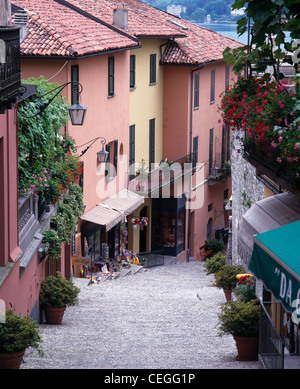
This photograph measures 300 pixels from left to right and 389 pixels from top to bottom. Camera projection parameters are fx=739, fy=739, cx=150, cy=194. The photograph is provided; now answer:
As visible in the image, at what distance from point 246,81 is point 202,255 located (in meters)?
27.7

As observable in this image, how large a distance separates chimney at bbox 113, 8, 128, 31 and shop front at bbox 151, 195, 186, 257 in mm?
8943

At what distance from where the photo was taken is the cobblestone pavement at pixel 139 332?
12.0 m

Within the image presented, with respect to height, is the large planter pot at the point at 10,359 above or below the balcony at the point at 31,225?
below

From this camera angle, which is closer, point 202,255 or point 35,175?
point 35,175

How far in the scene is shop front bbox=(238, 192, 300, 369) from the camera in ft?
24.1

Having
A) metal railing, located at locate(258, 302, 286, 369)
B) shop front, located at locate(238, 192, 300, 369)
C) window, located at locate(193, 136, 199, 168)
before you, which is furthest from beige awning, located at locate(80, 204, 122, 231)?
metal railing, located at locate(258, 302, 286, 369)

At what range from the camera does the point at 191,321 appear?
1686cm

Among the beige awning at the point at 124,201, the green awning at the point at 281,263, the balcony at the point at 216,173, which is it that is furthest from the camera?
the balcony at the point at 216,173

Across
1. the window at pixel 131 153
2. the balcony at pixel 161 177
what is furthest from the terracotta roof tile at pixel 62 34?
the balcony at pixel 161 177

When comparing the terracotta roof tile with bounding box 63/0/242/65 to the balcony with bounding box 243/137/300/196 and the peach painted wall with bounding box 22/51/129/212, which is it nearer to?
the peach painted wall with bounding box 22/51/129/212

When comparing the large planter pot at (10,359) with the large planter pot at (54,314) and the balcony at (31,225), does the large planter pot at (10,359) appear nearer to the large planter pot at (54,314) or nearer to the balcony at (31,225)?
the balcony at (31,225)

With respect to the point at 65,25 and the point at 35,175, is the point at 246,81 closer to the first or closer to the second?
the point at 35,175

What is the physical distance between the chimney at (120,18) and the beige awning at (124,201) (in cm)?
677
